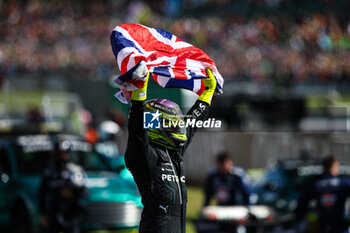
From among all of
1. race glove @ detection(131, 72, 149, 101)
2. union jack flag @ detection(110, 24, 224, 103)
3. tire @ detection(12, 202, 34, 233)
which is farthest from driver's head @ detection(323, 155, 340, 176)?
race glove @ detection(131, 72, 149, 101)

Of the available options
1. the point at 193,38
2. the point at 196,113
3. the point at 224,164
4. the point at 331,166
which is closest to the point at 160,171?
the point at 196,113

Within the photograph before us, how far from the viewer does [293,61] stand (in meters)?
24.5

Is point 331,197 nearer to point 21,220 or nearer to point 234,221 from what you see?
point 234,221

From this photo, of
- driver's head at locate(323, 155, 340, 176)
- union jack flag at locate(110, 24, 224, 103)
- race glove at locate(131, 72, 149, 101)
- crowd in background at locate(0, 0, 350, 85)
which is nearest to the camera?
race glove at locate(131, 72, 149, 101)

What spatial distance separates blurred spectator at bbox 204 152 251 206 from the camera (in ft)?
29.9

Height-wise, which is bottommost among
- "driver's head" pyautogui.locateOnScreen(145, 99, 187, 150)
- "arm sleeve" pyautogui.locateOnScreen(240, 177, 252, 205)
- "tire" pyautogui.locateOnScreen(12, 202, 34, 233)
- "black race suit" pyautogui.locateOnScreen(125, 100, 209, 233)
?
"tire" pyautogui.locateOnScreen(12, 202, 34, 233)

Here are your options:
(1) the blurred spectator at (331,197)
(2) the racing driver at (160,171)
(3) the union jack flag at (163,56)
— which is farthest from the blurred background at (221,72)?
(2) the racing driver at (160,171)

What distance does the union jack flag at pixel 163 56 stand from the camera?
352 cm

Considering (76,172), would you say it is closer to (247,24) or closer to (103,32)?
(247,24)

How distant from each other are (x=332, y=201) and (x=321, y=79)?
1643 cm

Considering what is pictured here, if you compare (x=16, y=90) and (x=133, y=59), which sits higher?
(x=133, y=59)

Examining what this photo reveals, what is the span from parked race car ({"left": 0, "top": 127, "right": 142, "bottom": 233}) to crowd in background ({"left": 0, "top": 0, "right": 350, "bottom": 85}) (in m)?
10.8

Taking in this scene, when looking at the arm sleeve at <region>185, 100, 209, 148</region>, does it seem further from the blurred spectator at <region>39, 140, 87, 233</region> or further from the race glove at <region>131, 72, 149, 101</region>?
the blurred spectator at <region>39, 140, 87, 233</region>

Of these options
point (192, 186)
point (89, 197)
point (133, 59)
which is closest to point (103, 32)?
point (192, 186)
